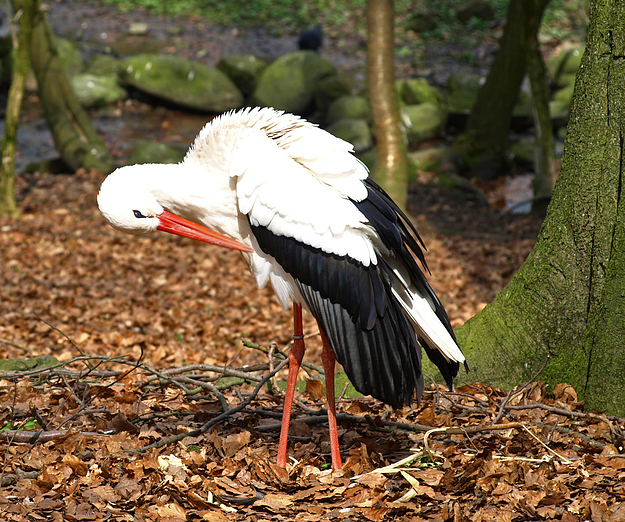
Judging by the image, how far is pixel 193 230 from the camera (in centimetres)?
329

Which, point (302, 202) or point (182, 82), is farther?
point (182, 82)

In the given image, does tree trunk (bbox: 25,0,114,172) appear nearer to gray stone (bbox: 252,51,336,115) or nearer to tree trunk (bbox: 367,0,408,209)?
gray stone (bbox: 252,51,336,115)

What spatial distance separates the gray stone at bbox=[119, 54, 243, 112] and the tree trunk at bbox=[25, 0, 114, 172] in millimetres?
3691

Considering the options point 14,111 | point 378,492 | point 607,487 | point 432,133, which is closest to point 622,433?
point 607,487

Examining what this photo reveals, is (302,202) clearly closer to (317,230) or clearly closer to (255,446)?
(317,230)

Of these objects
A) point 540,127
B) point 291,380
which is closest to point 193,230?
point 291,380

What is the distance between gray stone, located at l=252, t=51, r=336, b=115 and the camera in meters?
13.3

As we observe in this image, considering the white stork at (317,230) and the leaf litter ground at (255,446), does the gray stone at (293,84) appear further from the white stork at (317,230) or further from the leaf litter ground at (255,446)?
the white stork at (317,230)

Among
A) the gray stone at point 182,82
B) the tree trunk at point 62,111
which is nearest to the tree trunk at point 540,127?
the tree trunk at point 62,111

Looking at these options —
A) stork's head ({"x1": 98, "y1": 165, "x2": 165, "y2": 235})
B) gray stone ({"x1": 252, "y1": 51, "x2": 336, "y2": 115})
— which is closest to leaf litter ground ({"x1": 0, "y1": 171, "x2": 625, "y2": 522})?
stork's head ({"x1": 98, "y1": 165, "x2": 165, "y2": 235})

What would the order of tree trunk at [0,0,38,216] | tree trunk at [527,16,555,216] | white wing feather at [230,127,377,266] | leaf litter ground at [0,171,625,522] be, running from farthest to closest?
1. tree trunk at [527,16,555,216]
2. tree trunk at [0,0,38,216]
3. white wing feather at [230,127,377,266]
4. leaf litter ground at [0,171,625,522]

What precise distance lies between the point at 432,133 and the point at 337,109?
191 centimetres

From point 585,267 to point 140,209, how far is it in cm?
232

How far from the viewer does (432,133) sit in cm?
1254
